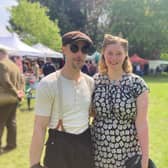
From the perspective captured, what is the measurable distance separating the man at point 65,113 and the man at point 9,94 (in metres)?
4.57

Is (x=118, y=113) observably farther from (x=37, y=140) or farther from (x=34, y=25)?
(x=34, y=25)

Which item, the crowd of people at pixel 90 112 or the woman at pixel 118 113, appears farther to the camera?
the woman at pixel 118 113

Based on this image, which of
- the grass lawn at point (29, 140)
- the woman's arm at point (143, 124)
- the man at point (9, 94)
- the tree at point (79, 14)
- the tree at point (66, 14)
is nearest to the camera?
the woman's arm at point (143, 124)

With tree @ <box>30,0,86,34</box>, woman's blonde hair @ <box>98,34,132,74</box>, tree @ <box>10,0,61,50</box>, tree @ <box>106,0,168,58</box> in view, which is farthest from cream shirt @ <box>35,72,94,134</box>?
tree @ <box>30,0,86,34</box>

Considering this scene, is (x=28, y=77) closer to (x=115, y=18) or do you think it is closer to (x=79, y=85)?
(x=79, y=85)

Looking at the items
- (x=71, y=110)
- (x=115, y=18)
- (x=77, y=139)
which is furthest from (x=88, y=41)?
(x=115, y=18)

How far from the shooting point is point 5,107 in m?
7.53

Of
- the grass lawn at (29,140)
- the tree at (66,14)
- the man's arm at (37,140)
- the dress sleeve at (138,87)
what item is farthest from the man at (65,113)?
the tree at (66,14)

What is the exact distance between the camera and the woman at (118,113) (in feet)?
9.95

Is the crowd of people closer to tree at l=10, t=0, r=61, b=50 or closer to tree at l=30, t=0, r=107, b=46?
tree at l=10, t=0, r=61, b=50

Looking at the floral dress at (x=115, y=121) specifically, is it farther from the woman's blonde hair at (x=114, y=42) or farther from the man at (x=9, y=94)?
the man at (x=9, y=94)

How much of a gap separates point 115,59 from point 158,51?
5133 cm

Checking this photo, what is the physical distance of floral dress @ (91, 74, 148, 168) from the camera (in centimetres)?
304

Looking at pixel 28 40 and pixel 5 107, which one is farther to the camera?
pixel 28 40
